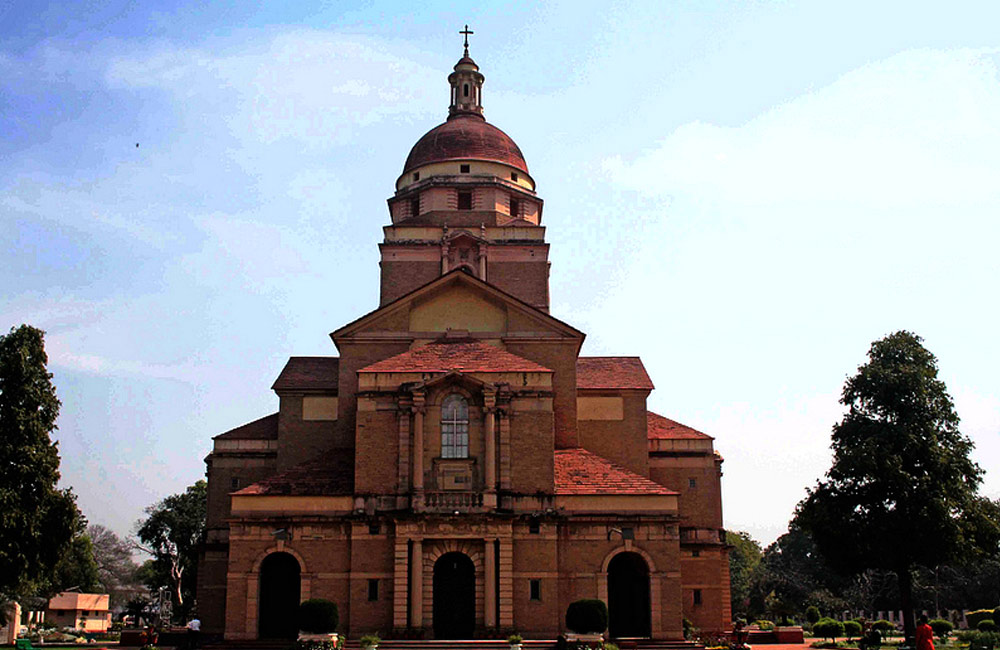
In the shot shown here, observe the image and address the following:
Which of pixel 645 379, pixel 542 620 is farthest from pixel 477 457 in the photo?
pixel 645 379

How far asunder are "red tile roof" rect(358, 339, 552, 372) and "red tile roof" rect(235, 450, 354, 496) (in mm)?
→ 3965

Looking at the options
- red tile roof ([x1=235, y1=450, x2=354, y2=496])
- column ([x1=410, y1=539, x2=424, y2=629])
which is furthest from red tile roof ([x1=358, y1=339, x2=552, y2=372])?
column ([x1=410, y1=539, x2=424, y2=629])

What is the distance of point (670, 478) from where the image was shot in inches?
1766

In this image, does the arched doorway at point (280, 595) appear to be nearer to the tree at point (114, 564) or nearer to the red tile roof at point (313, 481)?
the red tile roof at point (313, 481)

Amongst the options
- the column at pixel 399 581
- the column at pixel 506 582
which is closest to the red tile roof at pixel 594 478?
the column at pixel 506 582

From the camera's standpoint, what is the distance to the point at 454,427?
3750 centimetres

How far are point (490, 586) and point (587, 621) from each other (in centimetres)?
424

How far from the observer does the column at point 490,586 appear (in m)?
35.2

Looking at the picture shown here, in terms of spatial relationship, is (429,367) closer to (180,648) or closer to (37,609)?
(180,648)

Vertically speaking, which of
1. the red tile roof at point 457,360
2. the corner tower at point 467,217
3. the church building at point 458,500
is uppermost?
the corner tower at point 467,217

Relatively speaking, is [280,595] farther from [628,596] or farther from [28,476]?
[628,596]

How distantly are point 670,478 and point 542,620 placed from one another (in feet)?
39.0

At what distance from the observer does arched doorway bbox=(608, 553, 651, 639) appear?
3716 centimetres

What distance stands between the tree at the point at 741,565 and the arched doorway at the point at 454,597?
75.8 metres
